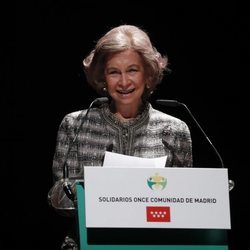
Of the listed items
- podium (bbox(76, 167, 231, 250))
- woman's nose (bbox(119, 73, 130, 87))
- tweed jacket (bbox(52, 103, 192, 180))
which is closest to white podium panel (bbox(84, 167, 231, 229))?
podium (bbox(76, 167, 231, 250))

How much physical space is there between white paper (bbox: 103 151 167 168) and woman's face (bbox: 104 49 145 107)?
40cm

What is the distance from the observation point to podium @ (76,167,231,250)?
5.72ft

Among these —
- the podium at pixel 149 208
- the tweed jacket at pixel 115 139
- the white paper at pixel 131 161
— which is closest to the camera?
the podium at pixel 149 208

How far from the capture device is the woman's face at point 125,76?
227 centimetres

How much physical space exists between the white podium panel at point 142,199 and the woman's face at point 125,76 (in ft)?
1.93

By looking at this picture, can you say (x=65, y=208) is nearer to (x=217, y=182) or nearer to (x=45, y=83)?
(x=217, y=182)

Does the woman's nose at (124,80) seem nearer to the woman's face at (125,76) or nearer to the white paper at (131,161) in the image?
the woman's face at (125,76)

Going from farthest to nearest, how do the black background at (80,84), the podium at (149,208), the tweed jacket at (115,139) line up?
the black background at (80,84) → the tweed jacket at (115,139) → the podium at (149,208)

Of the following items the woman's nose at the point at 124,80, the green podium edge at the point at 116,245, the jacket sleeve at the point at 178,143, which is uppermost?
the woman's nose at the point at 124,80

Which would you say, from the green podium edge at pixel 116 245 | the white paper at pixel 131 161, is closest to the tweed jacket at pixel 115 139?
the white paper at pixel 131 161

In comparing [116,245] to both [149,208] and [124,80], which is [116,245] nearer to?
[149,208]

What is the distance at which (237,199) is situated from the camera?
10.1ft

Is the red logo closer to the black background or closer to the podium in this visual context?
the podium

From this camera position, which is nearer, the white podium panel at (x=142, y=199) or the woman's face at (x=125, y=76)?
the white podium panel at (x=142, y=199)
